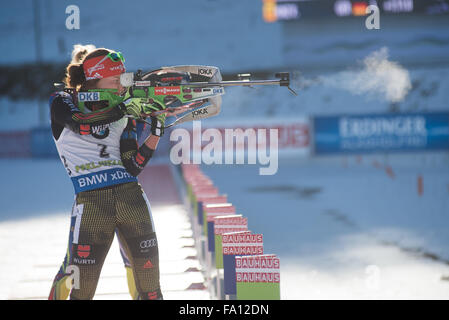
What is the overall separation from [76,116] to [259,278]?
5.23 feet

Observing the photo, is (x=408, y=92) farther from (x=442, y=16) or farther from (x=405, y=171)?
(x=405, y=171)

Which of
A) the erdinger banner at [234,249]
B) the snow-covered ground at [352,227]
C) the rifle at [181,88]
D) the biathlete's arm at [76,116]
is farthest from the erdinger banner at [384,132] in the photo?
the biathlete's arm at [76,116]

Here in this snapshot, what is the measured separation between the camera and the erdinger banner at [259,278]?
3.75m

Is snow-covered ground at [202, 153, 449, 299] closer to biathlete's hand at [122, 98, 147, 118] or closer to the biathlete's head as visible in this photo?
biathlete's hand at [122, 98, 147, 118]

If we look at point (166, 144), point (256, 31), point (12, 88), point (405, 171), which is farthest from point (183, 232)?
point (12, 88)

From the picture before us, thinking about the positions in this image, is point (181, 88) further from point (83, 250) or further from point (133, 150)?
point (83, 250)

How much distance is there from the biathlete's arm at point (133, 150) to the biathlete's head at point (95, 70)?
230mm

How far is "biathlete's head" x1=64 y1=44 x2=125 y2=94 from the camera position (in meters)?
3.13

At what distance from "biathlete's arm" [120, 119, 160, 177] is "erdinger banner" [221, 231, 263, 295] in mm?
1267

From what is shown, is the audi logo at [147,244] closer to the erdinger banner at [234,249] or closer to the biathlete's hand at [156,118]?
the biathlete's hand at [156,118]

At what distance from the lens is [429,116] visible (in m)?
17.4

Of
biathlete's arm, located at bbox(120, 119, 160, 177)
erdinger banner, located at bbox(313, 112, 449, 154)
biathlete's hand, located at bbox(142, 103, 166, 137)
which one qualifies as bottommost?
Answer: erdinger banner, located at bbox(313, 112, 449, 154)

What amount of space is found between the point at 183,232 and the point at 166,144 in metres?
15.0

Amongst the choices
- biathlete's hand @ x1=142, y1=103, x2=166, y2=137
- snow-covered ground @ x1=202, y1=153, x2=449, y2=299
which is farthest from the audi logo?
snow-covered ground @ x1=202, y1=153, x2=449, y2=299
